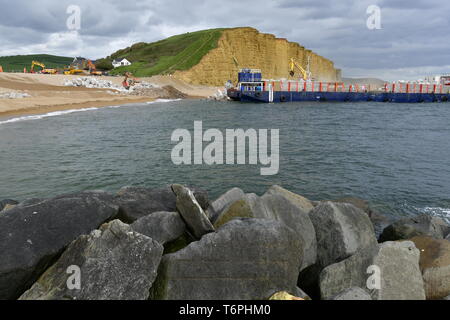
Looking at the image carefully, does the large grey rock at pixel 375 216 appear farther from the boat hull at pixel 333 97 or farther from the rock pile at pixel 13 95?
the boat hull at pixel 333 97

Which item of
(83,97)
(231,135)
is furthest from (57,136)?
(83,97)

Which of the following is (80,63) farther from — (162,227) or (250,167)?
(162,227)

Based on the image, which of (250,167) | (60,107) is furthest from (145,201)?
(60,107)

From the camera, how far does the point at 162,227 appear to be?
6324 mm

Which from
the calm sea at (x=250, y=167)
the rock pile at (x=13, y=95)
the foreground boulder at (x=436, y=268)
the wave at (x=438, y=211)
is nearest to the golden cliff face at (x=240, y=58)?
the rock pile at (x=13, y=95)

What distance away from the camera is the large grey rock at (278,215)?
6.71m

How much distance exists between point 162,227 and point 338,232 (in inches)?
140

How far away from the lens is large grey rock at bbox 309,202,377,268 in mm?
6766

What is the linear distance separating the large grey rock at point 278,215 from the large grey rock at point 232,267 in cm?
122

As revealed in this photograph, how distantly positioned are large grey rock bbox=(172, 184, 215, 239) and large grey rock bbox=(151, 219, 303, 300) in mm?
776

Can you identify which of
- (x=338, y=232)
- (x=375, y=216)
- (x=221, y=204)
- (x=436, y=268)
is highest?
(x=221, y=204)

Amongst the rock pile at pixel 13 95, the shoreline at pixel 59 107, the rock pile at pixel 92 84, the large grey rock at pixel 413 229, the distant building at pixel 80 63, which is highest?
the distant building at pixel 80 63

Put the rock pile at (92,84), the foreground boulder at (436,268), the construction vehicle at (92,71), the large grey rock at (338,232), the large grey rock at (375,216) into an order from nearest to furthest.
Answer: the foreground boulder at (436,268) → the large grey rock at (338,232) → the large grey rock at (375,216) → the rock pile at (92,84) → the construction vehicle at (92,71)

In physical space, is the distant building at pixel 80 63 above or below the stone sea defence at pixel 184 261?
above
